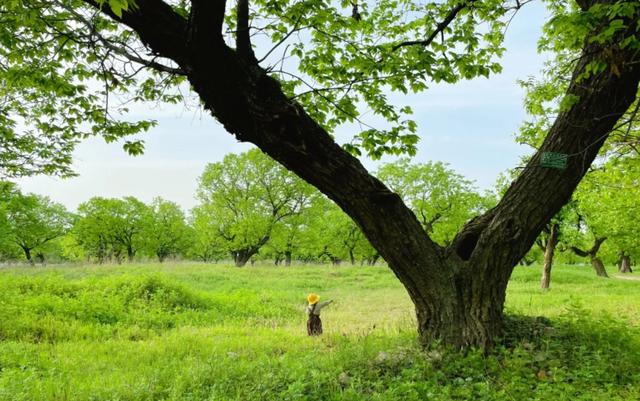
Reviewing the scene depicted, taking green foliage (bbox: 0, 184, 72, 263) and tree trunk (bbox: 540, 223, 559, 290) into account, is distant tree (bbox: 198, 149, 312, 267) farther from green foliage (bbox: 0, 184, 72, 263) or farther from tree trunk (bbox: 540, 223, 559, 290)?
tree trunk (bbox: 540, 223, 559, 290)

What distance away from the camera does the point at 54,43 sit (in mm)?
6016

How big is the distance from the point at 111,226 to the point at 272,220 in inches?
1032

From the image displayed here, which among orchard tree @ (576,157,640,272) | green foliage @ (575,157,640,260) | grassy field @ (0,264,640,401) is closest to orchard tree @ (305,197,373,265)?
green foliage @ (575,157,640,260)

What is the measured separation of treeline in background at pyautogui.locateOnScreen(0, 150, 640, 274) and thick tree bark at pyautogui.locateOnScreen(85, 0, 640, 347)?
7918 mm

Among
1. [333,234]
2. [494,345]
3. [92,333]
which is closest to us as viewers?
[494,345]

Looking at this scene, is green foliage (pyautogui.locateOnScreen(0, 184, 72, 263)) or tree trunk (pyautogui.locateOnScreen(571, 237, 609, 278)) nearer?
tree trunk (pyautogui.locateOnScreen(571, 237, 609, 278))

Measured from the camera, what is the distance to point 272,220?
3594cm

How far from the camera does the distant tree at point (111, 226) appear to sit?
49.5 metres

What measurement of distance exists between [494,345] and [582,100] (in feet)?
10.8

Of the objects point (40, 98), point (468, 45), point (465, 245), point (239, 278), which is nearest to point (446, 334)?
point (465, 245)

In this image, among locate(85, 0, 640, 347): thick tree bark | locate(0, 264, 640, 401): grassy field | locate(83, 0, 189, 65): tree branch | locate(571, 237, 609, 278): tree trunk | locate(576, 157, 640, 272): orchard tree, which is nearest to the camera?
locate(83, 0, 189, 65): tree branch

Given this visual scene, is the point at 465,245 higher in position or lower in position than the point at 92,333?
higher

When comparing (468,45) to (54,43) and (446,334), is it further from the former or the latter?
(54,43)

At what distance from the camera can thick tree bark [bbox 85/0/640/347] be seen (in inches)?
182
